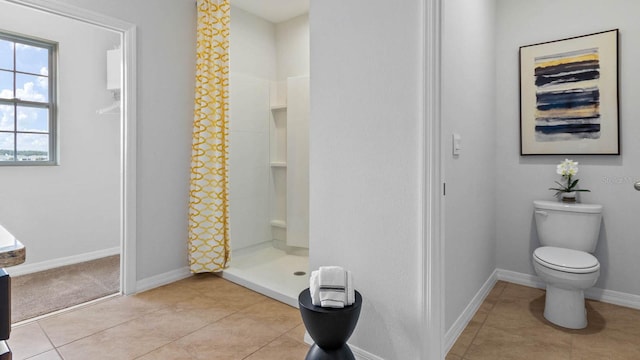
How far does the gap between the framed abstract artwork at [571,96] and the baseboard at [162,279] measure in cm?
298

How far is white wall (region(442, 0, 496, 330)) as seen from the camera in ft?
5.99

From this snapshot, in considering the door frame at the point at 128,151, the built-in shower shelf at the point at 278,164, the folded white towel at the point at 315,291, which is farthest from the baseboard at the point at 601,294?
the door frame at the point at 128,151

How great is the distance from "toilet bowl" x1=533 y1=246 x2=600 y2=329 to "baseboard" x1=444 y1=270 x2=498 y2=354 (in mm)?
399

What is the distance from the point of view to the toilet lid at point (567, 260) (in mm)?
2031

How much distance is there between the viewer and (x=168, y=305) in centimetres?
240

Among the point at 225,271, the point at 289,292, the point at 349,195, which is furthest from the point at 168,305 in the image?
the point at 349,195

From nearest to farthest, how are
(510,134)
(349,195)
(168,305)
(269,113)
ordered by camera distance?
1. (349,195)
2. (168,305)
3. (510,134)
4. (269,113)

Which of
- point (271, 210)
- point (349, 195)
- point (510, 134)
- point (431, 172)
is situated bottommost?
point (271, 210)

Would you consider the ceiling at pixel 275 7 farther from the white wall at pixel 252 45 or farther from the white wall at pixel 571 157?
the white wall at pixel 571 157

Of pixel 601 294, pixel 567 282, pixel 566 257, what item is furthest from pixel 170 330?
pixel 601 294

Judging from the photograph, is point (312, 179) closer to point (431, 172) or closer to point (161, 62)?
point (431, 172)

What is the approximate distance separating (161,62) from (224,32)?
1.88ft

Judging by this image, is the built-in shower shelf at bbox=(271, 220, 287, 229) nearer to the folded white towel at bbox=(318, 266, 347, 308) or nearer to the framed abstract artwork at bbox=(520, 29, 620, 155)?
the folded white towel at bbox=(318, 266, 347, 308)

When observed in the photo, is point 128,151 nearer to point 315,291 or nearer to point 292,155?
point 292,155
